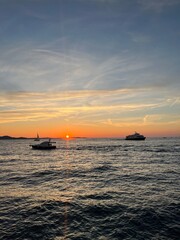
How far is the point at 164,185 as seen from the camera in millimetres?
28797

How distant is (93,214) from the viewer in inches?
736

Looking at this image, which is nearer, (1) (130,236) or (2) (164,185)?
(1) (130,236)

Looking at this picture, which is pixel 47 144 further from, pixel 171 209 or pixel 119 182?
pixel 171 209

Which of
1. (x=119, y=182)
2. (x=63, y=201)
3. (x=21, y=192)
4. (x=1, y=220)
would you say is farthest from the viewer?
(x=119, y=182)

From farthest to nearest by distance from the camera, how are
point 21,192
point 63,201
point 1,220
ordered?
point 21,192 < point 63,201 < point 1,220

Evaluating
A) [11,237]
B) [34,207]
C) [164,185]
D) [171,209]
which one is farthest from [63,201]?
[164,185]

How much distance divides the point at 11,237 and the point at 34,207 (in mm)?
5693

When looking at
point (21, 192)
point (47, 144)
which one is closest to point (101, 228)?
point (21, 192)

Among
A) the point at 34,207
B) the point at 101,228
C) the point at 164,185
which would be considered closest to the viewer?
the point at 101,228

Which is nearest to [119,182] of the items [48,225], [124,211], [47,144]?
[124,211]

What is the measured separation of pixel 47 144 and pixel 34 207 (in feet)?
269

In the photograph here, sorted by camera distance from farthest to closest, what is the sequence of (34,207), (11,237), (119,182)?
(119,182), (34,207), (11,237)

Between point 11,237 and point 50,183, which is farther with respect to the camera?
point 50,183

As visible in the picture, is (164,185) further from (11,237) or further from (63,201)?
(11,237)
